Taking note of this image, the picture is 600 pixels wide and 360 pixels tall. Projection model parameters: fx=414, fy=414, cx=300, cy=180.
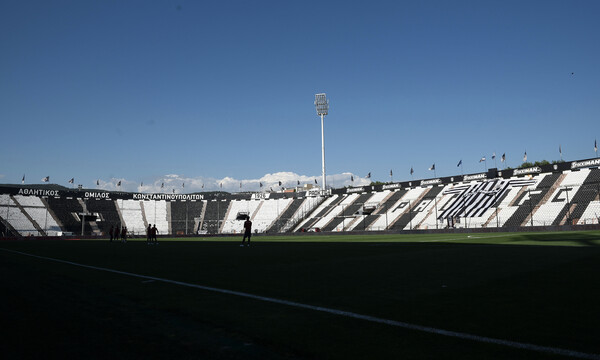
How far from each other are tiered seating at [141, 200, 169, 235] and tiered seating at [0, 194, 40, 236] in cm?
2110

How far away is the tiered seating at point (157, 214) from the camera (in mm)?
84188

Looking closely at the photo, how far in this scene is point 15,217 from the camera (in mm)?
67938

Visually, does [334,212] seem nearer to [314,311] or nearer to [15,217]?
[15,217]

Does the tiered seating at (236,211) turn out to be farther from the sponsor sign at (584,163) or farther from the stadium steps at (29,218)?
the sponsor sign at (584,163)

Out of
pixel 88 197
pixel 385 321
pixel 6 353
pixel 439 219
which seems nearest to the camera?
pixel 6 353

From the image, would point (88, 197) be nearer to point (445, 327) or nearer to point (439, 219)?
point (439, 219)

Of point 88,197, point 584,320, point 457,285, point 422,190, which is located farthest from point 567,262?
point 88,197

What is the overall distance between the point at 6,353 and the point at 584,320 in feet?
19.9

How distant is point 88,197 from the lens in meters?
81.5

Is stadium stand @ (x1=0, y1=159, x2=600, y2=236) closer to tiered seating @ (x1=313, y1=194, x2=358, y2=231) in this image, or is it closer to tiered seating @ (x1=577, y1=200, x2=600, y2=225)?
tiered seating @ (x1=577, y1=200, x2=600, y2=225)

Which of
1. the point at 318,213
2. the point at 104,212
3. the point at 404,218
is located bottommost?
the point at 404,218

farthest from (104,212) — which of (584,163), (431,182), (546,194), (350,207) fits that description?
(584,163)

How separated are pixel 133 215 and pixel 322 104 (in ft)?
147

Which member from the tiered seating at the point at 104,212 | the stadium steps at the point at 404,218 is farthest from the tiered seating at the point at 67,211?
the stadium steps at the point at 404,218
